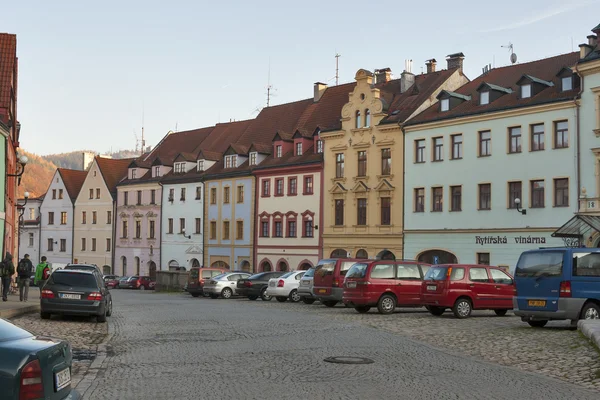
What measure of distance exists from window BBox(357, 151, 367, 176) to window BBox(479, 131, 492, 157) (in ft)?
32.0

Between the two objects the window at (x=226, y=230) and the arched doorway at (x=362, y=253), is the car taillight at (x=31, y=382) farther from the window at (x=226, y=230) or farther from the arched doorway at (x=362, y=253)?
the window at (x=226, y=230)

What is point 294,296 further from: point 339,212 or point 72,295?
point 339,212

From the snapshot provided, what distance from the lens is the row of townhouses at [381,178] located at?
1682 inches

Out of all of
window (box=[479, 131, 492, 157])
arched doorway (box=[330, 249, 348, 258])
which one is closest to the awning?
window (box=[479, 131, 492, 157])

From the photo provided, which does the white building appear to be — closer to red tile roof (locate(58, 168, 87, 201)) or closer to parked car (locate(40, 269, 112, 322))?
parked car (locate(40, 269, 112, 322))

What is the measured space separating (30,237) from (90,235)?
11775 millimetres

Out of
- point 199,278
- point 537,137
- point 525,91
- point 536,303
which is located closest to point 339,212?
point 199,278

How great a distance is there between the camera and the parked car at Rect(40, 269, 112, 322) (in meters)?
22.5

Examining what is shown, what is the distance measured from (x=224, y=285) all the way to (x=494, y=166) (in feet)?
53.8

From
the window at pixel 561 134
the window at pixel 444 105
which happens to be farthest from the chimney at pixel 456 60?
the window at pixel 561 134

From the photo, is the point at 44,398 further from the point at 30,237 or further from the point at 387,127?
the point at 30,237

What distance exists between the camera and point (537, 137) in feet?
144

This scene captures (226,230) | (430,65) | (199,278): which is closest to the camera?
(199,278)

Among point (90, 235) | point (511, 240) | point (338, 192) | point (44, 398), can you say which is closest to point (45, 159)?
point (90, 235)
